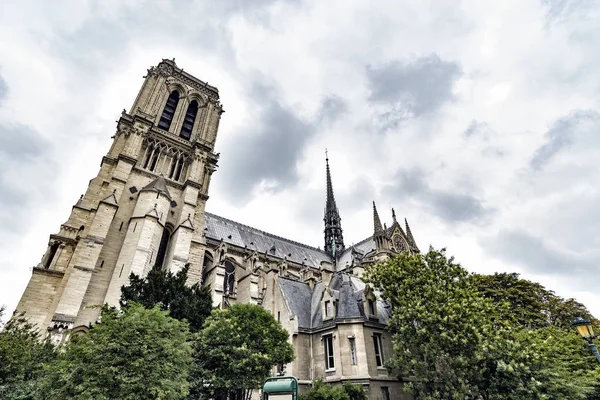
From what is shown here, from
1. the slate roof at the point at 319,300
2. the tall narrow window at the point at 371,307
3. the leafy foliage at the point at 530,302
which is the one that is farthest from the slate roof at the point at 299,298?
the leafy foliage at the point at 530,302

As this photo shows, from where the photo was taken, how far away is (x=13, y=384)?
41.1 feet

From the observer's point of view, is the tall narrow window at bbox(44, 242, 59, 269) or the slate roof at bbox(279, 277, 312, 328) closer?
the slate roof at bbox(279, 277, 312, 328)

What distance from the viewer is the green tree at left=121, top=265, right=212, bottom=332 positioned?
17.9 metres

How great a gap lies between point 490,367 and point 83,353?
1939 cm

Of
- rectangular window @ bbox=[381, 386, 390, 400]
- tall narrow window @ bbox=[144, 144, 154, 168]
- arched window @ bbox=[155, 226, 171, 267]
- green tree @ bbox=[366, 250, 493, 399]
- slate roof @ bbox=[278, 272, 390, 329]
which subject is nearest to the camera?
green tree @ bbox=[366, 250, 493, 399]

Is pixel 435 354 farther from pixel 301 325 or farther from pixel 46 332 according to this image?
pixel 46 332

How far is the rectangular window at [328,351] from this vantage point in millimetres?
19041

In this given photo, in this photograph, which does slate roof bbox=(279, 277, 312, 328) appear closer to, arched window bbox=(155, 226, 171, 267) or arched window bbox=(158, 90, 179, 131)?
arched window bbox=(155, 226, 171, 267)

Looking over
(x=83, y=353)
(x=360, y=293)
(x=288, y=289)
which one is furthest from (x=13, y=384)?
(x=360, y=293)

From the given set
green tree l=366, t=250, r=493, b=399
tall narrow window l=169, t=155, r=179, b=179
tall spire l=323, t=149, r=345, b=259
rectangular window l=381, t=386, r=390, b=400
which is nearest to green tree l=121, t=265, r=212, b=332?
rectangular window l=381, t=386, r=390, b=400

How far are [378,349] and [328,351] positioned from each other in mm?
3165

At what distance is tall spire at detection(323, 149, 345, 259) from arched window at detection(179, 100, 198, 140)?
33007 mm

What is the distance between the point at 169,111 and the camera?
40.4m

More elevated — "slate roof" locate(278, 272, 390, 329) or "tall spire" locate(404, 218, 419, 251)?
"tall spire" locate(404, 218, 419, 251)
